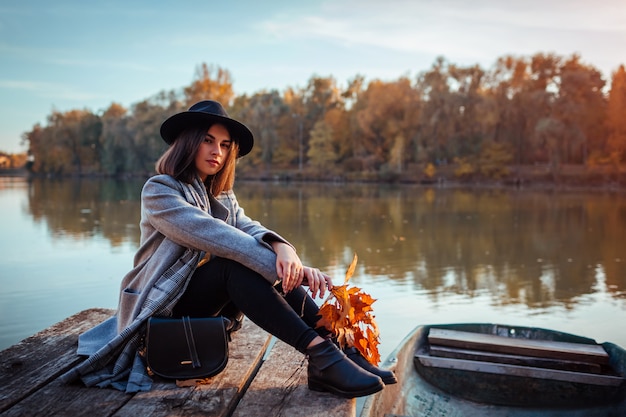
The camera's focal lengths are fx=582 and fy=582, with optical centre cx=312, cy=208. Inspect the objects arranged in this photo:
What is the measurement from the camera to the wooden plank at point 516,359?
345 cm

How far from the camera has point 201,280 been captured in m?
2.26

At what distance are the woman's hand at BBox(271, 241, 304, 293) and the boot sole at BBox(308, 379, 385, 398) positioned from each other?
1.19 feet

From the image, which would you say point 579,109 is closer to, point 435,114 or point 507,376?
point 435,114

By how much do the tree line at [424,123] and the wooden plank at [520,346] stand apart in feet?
114

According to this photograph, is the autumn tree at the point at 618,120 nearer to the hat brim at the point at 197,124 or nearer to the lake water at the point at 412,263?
the lake water at the point at 412,263

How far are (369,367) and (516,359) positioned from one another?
1.68 m

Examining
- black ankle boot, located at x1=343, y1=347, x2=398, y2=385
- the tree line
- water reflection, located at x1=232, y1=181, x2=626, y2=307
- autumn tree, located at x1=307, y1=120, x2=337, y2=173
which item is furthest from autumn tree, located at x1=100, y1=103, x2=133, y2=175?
black ankle boot, located at x1=343, y1=347, x2=398, y2=385

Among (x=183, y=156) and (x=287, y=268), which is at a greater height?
(x=183, y=156)

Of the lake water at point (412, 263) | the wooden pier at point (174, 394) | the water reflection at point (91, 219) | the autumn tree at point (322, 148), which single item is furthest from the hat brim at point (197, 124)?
the autumn tree at point (322, 148)

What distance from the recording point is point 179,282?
2217 mm

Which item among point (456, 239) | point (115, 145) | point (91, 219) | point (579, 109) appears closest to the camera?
point (456, 239)

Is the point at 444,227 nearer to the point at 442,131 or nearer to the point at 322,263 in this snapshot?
the point at 322,263

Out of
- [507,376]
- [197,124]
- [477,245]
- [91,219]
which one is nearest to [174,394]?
[197,124]

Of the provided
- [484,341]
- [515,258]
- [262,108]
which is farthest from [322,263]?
[262,108]
